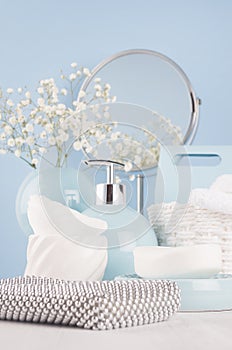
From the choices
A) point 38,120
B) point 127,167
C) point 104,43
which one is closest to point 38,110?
point 38,120

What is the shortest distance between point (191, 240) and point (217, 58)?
1.05 metres

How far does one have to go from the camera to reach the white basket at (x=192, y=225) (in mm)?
1092

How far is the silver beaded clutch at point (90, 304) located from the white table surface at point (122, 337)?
10 mm

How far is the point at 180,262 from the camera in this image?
0.85 meters

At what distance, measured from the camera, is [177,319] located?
72 cm

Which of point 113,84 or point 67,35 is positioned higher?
point 67,35

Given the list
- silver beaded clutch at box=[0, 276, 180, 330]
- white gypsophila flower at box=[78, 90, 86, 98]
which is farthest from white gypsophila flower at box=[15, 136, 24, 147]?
silver beaded clutch at box=[0, 276, 180, 330]

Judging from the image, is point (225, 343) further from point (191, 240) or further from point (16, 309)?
point (191, 240)

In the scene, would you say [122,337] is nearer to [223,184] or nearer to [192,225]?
[192,225]

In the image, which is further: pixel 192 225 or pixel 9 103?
pixel 9 103

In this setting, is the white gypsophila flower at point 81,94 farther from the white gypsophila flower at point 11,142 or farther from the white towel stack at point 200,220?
the white towel stack at point 200,220

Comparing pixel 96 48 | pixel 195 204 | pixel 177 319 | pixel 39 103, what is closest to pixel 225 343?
pixel 177 319

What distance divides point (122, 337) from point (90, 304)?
0.05 m

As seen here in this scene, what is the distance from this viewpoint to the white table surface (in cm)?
54
